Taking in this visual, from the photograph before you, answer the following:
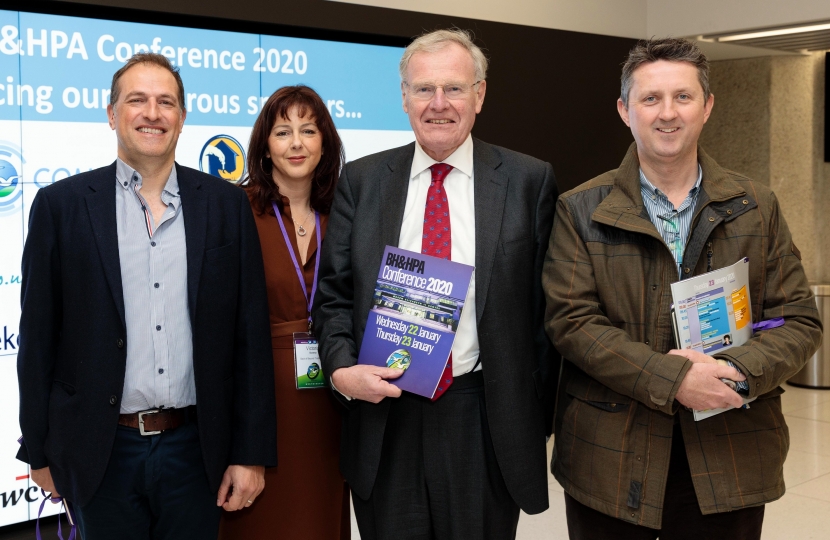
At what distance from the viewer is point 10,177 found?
138 inches

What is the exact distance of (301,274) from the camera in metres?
2.48

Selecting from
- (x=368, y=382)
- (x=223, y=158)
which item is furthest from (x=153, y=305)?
(x=223, y=158)

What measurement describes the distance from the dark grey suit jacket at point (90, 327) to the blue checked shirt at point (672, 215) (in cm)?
115

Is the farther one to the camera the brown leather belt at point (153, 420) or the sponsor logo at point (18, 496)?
the sponsor logo at point (18, 496)

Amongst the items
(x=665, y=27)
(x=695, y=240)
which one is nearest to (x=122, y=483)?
(x=695, y=240)

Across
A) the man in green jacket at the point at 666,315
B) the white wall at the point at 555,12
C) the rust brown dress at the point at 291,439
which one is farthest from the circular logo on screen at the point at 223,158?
the man in green jacket at the point at 666,315

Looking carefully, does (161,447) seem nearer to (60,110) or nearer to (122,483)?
(122,483)

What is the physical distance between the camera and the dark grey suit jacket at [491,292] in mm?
2098

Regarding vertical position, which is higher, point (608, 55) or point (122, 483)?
point (608, 55)

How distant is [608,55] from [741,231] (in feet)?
12.9

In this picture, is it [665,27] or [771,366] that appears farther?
[665,27]

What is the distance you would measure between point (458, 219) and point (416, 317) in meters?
0.32

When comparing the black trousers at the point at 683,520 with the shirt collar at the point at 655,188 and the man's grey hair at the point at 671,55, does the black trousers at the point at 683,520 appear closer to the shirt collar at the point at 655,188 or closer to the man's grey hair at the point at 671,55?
the shirt collar at the point at 655,188

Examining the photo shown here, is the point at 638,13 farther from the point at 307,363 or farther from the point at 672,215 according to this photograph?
the point at 307,363
